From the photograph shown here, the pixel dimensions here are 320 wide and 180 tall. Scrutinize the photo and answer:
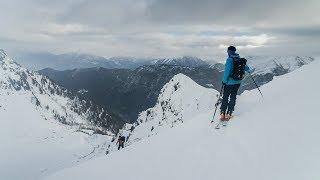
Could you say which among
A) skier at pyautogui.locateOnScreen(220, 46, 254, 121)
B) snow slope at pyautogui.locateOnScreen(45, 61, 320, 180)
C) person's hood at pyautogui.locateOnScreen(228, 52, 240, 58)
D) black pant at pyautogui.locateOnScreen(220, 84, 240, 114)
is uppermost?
person's hood at pyautogui.locateOnScreen(228, 52, 240, 58)

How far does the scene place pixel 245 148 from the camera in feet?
49.9

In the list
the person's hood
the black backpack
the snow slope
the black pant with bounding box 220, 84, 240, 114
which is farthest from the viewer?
the black pant with bounding box 220, 84, 240, 114

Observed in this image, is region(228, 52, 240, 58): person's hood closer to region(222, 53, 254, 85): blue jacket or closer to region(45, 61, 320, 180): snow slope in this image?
region(222, 53, 254, 85): blue jacket

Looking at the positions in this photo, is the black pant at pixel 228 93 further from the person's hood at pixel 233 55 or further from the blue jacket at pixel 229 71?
the person's hood at pixel 233 55

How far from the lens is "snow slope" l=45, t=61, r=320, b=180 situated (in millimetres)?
13250

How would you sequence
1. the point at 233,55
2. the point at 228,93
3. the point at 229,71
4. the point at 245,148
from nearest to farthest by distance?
the point at 245,148 < the point at 229,71 < the point at 233,55 < the point at 228,93

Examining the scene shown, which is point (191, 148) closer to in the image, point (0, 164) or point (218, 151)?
point (218, 151)

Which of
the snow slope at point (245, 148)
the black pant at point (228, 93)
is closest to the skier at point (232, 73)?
the black pant at point (228, 93)

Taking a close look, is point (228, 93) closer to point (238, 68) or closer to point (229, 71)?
point (229, 71)

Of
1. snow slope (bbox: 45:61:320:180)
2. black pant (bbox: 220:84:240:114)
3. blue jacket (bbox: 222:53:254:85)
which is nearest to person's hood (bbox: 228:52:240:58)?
blue jacket (bbox: 222:53:254:85)

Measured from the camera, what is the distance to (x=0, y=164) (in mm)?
163875

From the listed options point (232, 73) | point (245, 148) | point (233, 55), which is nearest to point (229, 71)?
point (232, 73)

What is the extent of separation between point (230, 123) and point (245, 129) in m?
1.68

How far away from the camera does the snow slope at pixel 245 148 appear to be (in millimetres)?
13250
